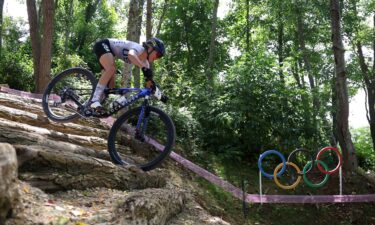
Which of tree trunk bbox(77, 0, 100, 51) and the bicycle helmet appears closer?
the bicycle helmet

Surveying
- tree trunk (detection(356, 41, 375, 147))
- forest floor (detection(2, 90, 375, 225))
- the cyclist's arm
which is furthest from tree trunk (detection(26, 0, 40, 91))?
tree trunk (detection(356, 41, 375, 147))

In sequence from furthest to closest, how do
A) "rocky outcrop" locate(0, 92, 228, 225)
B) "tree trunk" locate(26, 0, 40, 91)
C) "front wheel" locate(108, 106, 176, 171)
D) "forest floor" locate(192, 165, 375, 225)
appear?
"tree trunk" locate(26, 0, 40, 91) < "forest floor" locate(192, 165, 375, 225) < "front wheel" locate(108, 106, 176, 171) < "rocky outcrop" locate(0, 92, 228, 225)

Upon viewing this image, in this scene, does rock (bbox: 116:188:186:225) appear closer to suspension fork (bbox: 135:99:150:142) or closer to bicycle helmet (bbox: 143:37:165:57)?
suspension fork (bbox: 135:99:150:142)

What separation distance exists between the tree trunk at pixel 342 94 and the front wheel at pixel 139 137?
5.83 m

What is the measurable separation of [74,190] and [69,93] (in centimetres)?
252

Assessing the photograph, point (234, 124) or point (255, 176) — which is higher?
point (234, 124)

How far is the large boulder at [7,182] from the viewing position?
9.25ft

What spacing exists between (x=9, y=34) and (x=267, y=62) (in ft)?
78.1

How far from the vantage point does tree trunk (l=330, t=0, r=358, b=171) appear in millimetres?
10938

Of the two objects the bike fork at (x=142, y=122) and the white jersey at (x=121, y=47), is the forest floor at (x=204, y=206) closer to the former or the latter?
the bike fork at (x=142, y=122)

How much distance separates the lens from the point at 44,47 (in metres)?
Answer: 10.7

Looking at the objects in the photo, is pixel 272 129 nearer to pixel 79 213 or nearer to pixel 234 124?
pixel 234 124

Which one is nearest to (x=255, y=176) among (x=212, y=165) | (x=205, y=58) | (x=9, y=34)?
(x=212, y=165)

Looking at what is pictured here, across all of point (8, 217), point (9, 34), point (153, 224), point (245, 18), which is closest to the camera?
point (8, 217)
